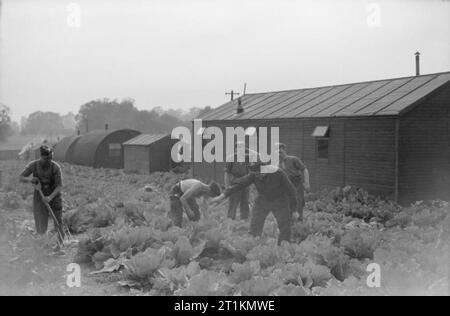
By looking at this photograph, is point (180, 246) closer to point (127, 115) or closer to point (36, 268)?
point (36, 268)

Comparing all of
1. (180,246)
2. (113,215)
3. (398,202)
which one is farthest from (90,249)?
(398,202)

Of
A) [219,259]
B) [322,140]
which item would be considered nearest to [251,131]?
[322,140]

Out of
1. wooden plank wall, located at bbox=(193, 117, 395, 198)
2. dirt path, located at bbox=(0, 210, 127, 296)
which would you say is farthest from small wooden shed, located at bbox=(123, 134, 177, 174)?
dirt path, located at bbox=(0, 210, 127, 296)

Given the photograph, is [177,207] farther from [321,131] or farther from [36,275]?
[321,131]

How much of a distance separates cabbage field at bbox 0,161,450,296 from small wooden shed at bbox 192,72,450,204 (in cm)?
342

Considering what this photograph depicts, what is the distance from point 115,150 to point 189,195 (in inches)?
960

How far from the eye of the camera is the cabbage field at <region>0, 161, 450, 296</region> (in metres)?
5.32

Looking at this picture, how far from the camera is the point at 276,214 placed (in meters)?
7.57

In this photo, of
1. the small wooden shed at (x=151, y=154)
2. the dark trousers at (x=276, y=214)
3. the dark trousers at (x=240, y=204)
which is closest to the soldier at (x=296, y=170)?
the dark trousers at (x=240, y=204)

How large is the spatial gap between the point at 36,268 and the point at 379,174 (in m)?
10.9

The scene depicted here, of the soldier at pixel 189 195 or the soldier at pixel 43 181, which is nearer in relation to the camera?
the soldier at pixel 43 181

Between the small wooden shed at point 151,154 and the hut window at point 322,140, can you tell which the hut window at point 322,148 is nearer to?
the hut window at point 322,140

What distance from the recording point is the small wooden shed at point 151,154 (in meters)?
26.5
